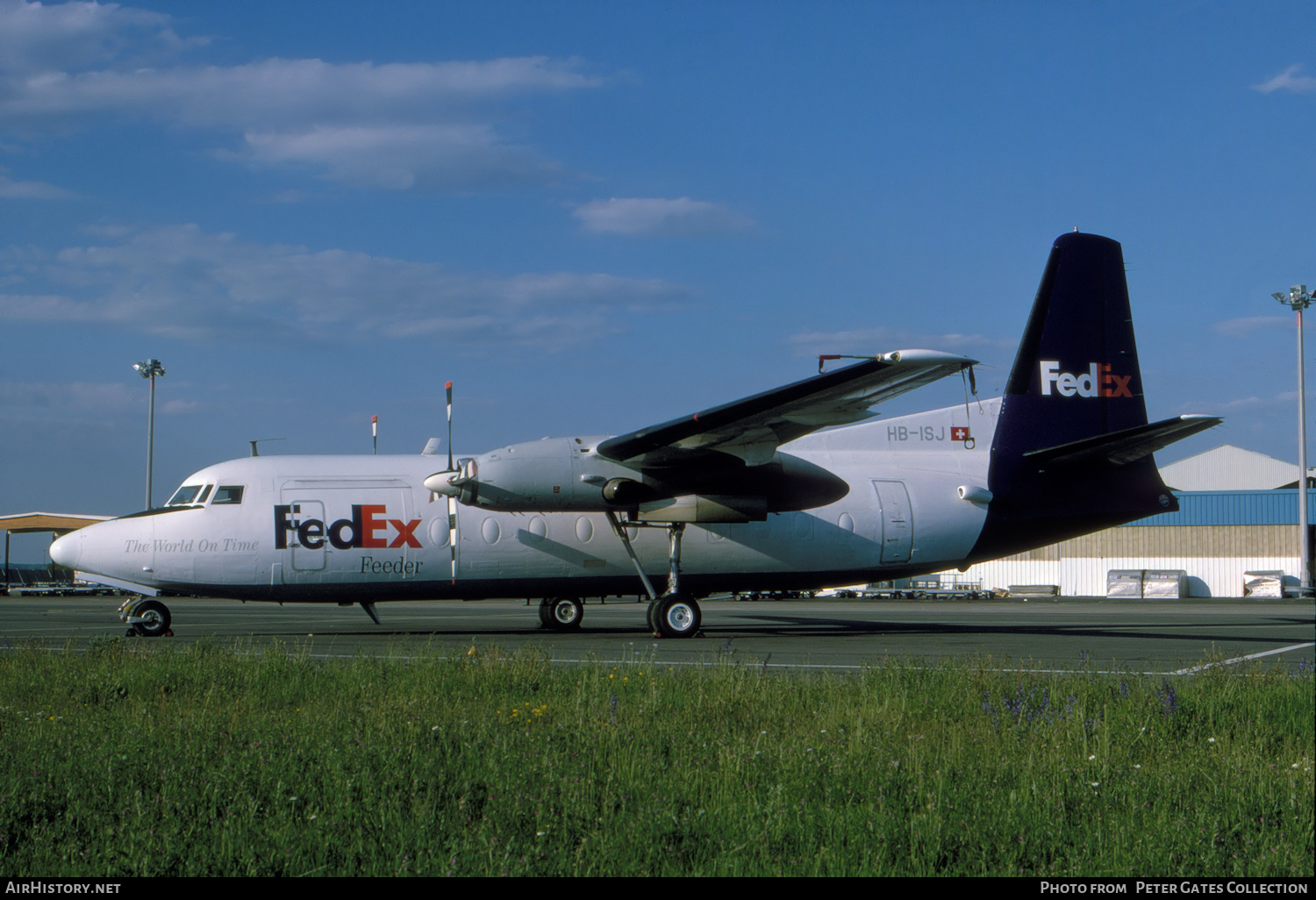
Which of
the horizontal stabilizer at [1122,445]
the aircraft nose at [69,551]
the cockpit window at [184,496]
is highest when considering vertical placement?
the horizontal stabilizer at [1122,445]

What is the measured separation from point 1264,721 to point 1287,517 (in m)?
48.1

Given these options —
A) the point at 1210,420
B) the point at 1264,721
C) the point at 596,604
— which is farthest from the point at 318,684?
the point at 596,604

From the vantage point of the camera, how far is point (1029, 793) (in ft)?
16.8

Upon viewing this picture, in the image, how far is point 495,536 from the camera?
717 inches

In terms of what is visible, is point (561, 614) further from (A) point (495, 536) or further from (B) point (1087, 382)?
(B) point (1087, 382)

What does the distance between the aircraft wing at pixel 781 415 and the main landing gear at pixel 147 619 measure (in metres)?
8.12

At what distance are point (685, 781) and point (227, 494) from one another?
1430 centimetres

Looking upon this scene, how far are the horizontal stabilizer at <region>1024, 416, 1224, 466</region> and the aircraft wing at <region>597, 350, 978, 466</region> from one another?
452 cm

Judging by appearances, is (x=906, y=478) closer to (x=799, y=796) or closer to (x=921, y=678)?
(x=921, y=678)

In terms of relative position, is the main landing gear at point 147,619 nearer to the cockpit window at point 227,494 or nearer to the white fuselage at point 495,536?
the white fuselage at point 495,536

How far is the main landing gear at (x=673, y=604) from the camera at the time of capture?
17516mm

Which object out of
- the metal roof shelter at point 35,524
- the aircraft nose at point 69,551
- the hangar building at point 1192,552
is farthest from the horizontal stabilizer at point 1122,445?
the metal roof shelter at point 35,524

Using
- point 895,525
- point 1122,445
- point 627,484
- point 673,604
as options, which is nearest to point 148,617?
point 627,484

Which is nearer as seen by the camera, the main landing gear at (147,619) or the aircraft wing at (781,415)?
the aircraft wing at (781,415)
